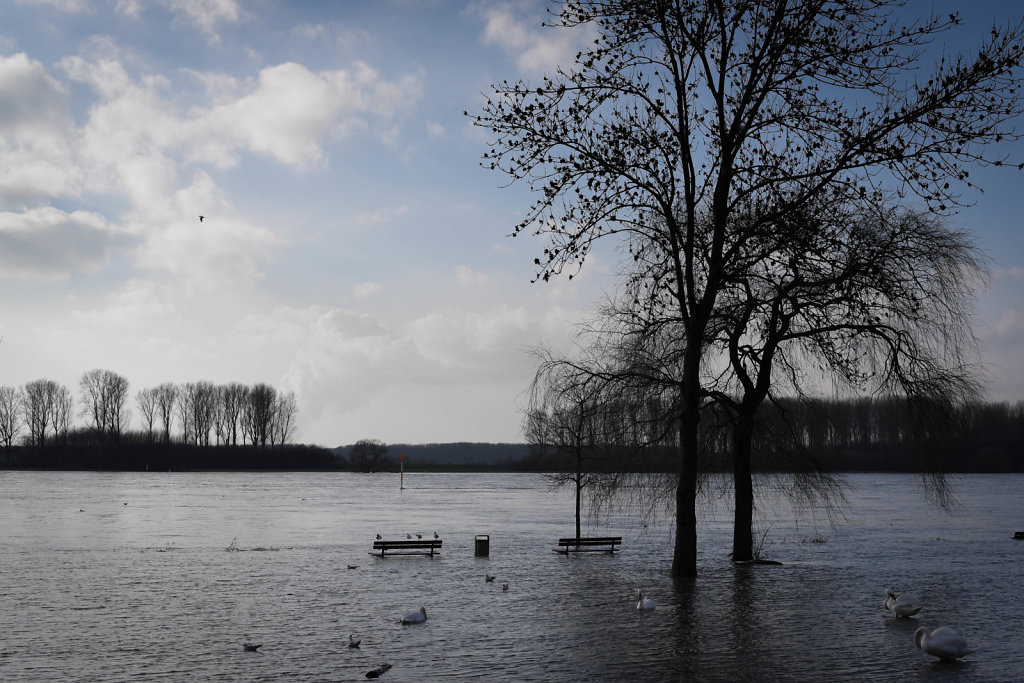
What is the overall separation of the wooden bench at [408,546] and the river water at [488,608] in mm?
621

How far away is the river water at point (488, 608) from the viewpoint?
13320mm

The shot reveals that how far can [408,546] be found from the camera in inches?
1222

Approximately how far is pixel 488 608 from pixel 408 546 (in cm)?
1222

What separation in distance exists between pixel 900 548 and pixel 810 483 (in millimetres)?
13598

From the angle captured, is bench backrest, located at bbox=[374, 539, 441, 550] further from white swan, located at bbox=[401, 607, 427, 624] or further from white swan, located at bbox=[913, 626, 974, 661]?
white swan, located at bbox=[913, 626, 974, 661]

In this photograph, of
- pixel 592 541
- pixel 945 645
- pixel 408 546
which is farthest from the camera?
pixel 592 541

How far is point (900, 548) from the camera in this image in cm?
3575

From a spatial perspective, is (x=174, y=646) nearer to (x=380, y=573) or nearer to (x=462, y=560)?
(x=380, y=573)

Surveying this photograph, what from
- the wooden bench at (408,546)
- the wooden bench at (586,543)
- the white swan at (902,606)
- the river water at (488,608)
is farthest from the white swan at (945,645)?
the wooden bench at (408,546)

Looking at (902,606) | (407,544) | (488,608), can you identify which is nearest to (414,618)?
(488,608)

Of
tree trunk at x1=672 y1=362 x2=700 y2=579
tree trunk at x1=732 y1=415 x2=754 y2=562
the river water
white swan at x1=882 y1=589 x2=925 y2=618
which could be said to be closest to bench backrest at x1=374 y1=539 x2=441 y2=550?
the river water

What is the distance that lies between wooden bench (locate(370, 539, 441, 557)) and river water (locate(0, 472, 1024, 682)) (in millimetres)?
621

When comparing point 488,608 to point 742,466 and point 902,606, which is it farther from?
point 742,466

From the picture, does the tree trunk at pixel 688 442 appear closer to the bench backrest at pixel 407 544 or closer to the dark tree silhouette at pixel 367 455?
the bench backrest at pixel 407 544
